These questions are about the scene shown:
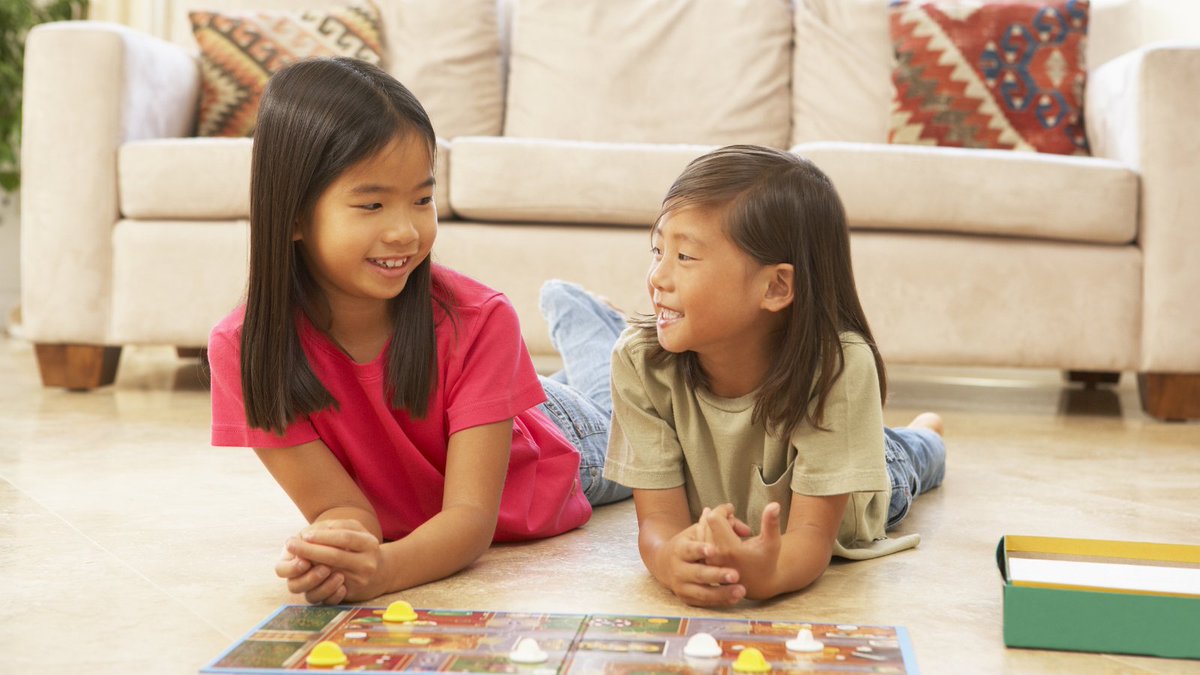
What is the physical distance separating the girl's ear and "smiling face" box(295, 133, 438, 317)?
1.03 ft

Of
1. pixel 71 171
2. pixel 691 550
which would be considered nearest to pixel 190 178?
pixel 71 171

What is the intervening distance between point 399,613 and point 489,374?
0.97ft

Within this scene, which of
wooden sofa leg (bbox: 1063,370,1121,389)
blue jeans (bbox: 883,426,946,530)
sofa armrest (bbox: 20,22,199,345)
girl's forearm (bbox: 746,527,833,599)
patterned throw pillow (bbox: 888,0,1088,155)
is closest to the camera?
girl's forearm (bbox: 746,527,833,599)

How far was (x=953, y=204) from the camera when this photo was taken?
229 cm

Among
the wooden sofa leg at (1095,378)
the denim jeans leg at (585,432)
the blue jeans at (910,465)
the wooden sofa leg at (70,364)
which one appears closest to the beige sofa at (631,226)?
the wooden sofa leg at (70,364)

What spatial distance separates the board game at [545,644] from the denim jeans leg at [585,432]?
1.65 feet

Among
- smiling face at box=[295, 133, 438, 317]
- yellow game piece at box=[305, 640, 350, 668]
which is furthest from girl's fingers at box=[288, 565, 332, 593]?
smiling face at box=[295, 133, 438, 317]

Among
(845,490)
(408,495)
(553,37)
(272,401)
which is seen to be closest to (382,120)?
(272,401)

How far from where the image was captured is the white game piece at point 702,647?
88 centimetres

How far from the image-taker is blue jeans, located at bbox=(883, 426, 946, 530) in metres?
1.41

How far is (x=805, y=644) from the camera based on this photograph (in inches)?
35.4

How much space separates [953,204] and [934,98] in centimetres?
52

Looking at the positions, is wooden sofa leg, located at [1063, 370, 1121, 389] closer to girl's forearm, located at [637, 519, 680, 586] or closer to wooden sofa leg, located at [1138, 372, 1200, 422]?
wooden sofa leg, located at [1138, 372, 1200, 422]

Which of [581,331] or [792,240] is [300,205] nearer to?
[792,240]
